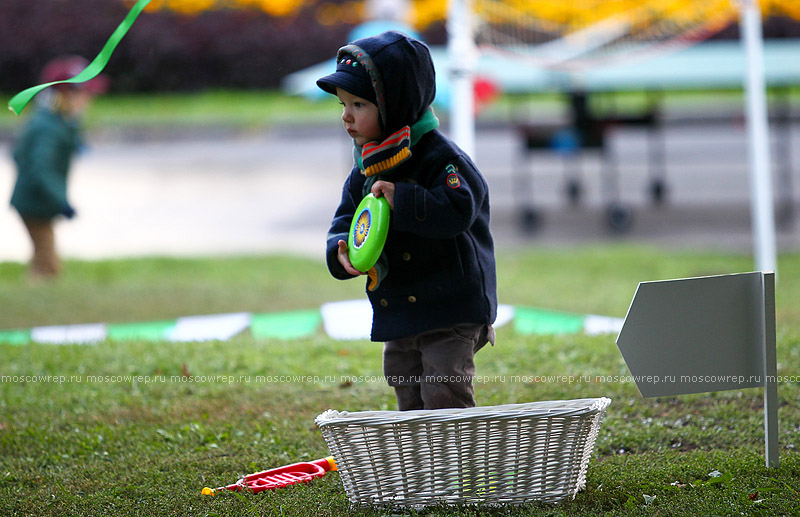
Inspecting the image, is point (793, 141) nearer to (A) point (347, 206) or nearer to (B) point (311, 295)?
(B) point (311, 295)

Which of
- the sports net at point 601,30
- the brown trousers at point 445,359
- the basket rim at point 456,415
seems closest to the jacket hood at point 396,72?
the brown trousers at point 445,359

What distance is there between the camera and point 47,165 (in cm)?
817

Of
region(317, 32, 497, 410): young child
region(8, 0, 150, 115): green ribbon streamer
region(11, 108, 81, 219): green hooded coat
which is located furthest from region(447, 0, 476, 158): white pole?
region(11, 108, 81, 219): green hooded coat

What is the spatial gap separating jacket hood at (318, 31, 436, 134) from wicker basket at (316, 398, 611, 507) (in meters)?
0.94

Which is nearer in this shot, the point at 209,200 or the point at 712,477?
the point at 712,477

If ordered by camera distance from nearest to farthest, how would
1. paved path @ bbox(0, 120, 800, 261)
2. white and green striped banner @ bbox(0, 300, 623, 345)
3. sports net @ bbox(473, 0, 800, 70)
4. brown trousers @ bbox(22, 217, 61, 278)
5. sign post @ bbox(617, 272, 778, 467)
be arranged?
sign post @ bbox(617, 272, 778, 467) → white and green striped banner @ bbox(0, 300, 623, 345) → sports net @ bbox(473, 0, 800, 70) → brown trousers @ bbox(22, 217, 61, 278) → paved path @ bbox(0, 120, 800, 261)

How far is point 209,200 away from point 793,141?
1068cm

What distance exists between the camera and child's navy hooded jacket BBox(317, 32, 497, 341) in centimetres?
290

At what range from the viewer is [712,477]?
3.12 m

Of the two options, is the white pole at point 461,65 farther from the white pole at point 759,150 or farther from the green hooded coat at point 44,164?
the green hooded coat at point 44,164

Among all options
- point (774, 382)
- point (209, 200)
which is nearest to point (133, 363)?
point (774, 382)

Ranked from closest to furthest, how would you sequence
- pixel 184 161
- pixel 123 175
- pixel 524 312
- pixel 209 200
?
pixel 524 312
pixel 209 200
pixel 123 175
pixel 184 161

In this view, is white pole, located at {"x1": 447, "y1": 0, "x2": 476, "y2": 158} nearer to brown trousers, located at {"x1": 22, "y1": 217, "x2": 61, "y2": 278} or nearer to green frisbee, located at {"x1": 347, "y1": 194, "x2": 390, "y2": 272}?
green frisbee, located at {"x1": 347, "y1": 194, "x2": 390, "y2": 272}

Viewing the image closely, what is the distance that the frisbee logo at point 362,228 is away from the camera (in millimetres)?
2934
